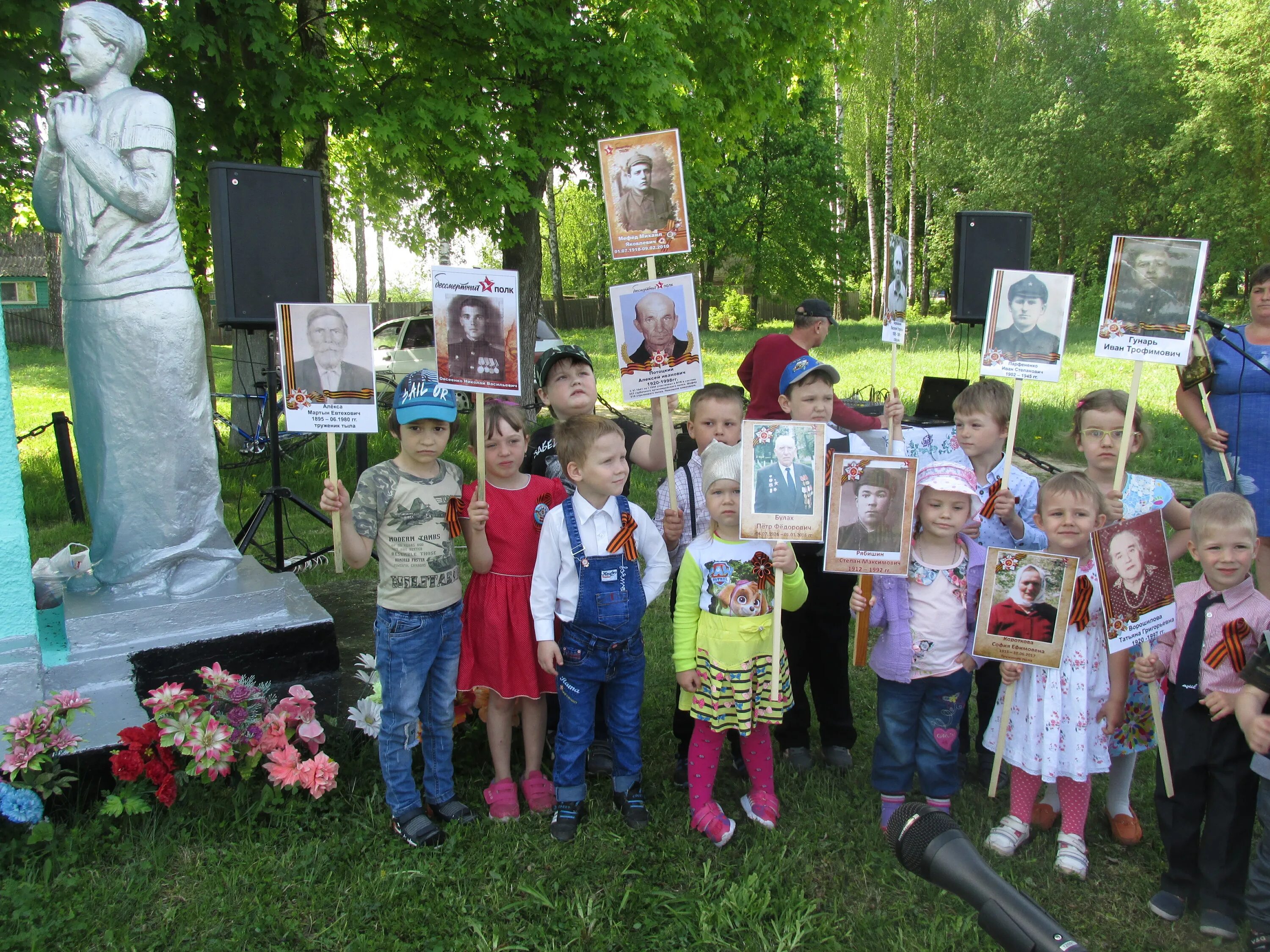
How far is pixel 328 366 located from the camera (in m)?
3.18

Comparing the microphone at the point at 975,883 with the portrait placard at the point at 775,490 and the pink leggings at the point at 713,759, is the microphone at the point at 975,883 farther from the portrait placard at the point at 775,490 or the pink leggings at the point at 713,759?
the pink leggings at the point at 713,759

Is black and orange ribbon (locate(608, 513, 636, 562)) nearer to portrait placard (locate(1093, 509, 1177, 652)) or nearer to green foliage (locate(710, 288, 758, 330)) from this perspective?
portrait placard (locate(1093, 509, 1177, 652))

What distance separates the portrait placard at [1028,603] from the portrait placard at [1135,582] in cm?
13

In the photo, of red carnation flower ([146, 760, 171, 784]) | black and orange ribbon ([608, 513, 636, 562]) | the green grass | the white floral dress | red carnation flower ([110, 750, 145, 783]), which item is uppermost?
black and orange ribbon ([608, 513, 636, 562])

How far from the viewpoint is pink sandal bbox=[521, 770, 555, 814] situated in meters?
3.40

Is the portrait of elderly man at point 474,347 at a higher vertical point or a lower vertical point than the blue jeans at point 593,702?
higher

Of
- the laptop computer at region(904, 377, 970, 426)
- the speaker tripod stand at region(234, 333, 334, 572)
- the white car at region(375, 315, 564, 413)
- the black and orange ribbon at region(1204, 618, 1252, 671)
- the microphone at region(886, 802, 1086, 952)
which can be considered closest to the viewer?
the microphone at region(886, 802, 1086, 952)

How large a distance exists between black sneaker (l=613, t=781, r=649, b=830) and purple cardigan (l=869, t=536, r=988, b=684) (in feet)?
3.30

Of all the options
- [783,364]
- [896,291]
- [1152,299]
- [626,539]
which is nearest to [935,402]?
[783,364]

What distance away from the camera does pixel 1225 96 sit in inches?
919

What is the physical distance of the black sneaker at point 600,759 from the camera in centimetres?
372

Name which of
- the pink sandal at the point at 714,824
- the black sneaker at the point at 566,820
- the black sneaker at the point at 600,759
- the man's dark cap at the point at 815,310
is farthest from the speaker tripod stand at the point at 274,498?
the man's dark cap at the point at 815,310

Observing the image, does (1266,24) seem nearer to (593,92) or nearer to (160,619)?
(593,92)

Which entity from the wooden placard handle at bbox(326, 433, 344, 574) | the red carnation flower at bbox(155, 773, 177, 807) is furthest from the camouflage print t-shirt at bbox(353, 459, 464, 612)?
the red carnation flower at bbox(155, 773, 177, 807)
